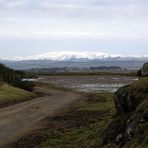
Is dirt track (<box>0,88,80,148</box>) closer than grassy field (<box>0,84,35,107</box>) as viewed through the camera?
Yes

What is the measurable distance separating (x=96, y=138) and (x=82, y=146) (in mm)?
1013

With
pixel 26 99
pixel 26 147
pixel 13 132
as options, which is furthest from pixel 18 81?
pixel 26 147

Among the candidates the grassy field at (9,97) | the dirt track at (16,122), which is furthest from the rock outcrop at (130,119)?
the grassy field at (9,97)

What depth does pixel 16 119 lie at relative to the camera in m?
33.0

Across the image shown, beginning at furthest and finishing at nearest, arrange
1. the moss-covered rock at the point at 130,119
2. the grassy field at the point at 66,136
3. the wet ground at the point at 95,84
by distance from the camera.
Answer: the wet ground at the point at 95,84
the grassy field at the point at 66,136
the moss-covered rock at the point at 130,119

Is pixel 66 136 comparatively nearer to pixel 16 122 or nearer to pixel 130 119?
pixel 130 119

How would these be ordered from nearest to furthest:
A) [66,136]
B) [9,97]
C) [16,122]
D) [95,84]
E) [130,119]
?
[130,119] → [66,136] → [16,122] → [9,97] → [95,84]

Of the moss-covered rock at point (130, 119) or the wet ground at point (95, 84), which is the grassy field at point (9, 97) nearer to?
the wet ground at point (95, 84)

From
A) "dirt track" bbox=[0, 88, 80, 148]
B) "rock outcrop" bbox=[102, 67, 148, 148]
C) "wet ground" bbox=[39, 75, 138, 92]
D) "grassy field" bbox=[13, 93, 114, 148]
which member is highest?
"rock outcrop" bbox=[102, 67, 148, 148]

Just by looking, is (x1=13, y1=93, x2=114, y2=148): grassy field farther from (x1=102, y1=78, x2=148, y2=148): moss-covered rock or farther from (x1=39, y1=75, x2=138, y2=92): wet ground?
(x1=39, y1=75, x2=138, y2=92): wet ground

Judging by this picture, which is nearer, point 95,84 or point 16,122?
point 16,122

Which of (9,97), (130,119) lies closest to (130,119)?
(130,119)

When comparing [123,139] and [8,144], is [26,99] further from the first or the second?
[123,139]

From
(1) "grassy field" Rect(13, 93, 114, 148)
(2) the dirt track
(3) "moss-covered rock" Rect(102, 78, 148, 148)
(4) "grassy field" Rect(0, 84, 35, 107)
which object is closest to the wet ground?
(4) "grassy field" Rect(0, 84, 35, 107)
